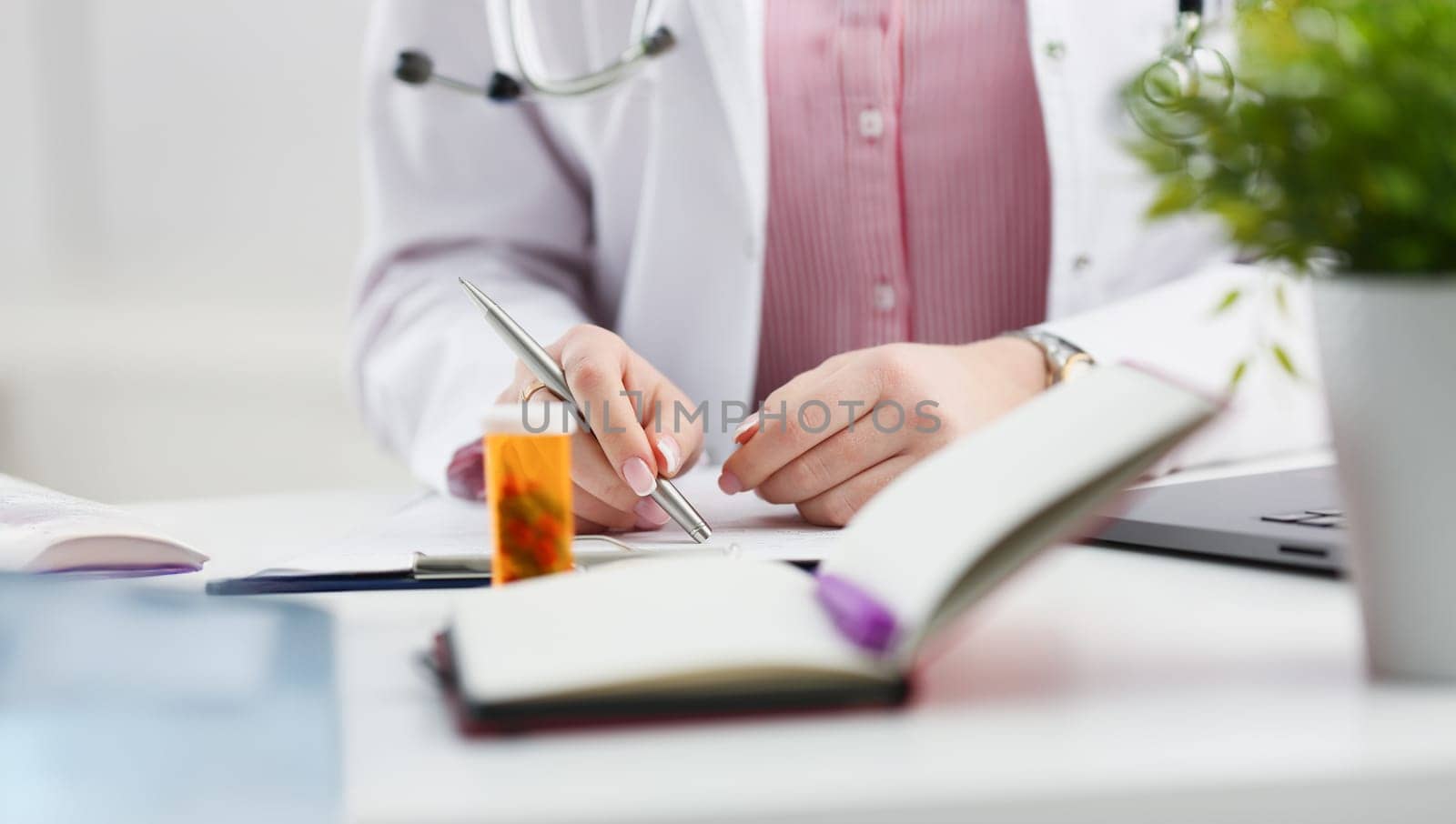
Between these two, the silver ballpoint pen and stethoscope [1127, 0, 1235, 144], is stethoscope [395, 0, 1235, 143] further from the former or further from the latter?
stethoscope [1127, 0, 1235, 144]

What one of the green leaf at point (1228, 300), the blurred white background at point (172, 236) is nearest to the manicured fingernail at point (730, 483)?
the green leaf at point (1228, 300)

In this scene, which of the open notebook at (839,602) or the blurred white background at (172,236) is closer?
the open notebook at (839,602)

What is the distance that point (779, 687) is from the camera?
0.37 meters

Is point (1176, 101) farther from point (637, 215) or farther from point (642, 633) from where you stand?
point (637, 215)

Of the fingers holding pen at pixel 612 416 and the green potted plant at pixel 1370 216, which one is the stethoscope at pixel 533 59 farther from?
the green potted plant at pixel 1370 216

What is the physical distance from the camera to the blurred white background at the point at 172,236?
7.38ft

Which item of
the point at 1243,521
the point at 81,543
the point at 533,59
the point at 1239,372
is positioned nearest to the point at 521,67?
the point at 533,59

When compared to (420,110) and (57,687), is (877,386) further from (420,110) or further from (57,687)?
(420,110)

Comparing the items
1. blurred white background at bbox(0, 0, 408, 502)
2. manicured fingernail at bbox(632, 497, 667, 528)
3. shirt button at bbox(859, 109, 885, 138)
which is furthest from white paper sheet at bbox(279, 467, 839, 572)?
blurred white background at bbox(0, 0, 408, 502)

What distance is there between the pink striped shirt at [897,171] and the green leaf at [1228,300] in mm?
754

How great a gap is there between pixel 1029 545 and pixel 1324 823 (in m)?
0.11

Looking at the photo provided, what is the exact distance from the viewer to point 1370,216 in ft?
1.19

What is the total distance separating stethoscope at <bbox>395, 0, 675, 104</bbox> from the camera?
96 centimetres

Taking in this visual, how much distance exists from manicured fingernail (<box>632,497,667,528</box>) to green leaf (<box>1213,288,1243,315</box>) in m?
0.41
